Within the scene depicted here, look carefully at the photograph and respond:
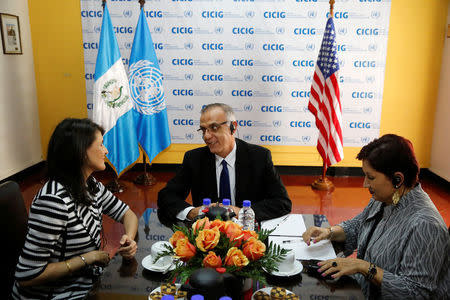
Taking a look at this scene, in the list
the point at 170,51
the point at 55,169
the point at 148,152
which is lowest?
the point at 148,152

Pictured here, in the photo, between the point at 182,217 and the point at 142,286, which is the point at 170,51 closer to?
the point at 182,217

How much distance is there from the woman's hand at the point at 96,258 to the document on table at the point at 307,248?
2.40 ft

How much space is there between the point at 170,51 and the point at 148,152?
1423mm

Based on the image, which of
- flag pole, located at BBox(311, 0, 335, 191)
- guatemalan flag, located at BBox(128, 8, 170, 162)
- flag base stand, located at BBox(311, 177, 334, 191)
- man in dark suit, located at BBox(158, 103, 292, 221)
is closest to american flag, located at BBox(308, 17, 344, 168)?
flag pole, located at BBox(311, 0, 335, 191)

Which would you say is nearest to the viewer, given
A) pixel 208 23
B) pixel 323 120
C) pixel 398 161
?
pixel 398 161

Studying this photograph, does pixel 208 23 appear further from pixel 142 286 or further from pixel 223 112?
pixel 142 286

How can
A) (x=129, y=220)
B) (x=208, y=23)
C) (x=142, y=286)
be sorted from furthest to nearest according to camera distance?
1. (x=208, y=23)
2. (x=129, y=220)
3. (x=142, y=286)

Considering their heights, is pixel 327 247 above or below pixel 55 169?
below

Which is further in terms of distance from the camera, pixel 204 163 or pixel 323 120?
pixel 323 120

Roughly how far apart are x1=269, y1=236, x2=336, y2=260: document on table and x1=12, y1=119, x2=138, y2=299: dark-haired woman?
0.65m

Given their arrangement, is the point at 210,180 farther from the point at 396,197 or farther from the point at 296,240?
the point at 396,197

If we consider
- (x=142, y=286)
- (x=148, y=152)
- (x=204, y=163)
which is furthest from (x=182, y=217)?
(x=148, y=152)

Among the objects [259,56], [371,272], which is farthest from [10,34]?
[371,272]

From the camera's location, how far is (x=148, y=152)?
4.97 m
